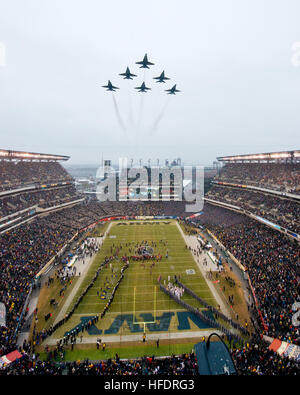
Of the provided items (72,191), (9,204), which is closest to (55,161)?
(72,191)

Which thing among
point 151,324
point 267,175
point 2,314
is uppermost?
point 267,175

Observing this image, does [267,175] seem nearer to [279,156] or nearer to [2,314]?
[279,156]

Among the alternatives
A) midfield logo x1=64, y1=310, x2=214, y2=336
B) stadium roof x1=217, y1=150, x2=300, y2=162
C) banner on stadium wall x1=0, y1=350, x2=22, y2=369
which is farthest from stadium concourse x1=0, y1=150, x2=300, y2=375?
midfield logo x1=64, y1=310, x2=214, y2=336

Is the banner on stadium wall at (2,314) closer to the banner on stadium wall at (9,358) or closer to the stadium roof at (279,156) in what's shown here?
the banner on stadium wall at (9,358)

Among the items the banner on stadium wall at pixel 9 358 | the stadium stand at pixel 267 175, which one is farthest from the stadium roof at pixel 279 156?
the banner on stadium wall at pixel 9 358

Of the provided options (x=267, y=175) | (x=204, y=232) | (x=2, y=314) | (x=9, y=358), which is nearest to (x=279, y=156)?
(x=267, y=175)

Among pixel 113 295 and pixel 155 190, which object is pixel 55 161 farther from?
pixel 113 295

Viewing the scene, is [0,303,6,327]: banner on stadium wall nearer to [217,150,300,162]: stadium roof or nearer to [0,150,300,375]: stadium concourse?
[0,150,300,375]: stadium concourse
